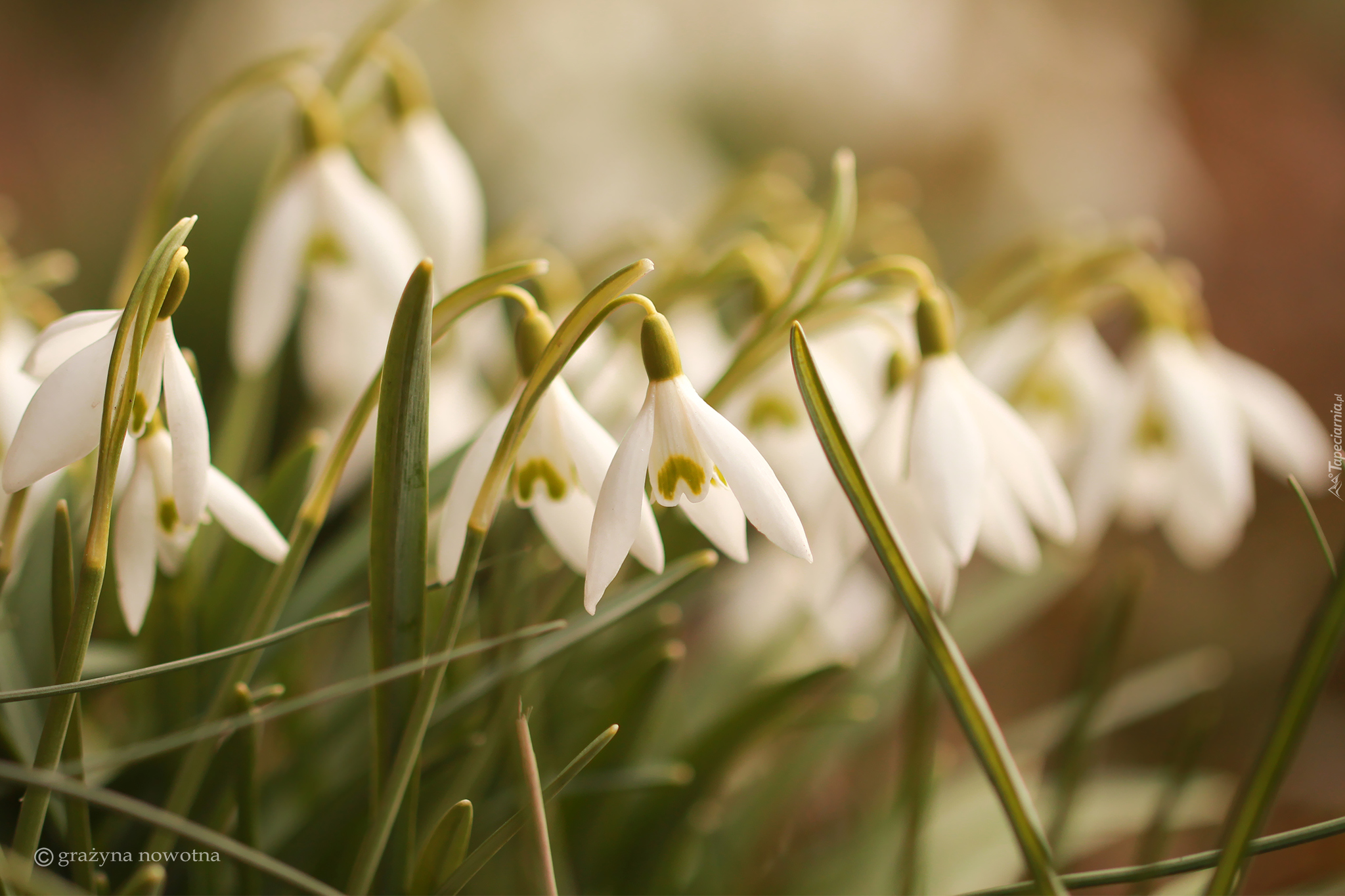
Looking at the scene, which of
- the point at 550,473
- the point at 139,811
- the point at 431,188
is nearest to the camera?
the point at 139,811

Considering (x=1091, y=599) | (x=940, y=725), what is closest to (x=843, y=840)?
(x=940, y=725)

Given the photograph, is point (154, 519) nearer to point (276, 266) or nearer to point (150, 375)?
point (150, 375)

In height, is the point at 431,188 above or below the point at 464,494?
above

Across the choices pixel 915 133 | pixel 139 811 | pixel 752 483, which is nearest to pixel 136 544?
pixel 139 811

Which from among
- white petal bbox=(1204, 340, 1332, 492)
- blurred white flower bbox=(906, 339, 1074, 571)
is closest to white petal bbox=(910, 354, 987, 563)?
blurred white flower bbox=(906, 339, 1074, 571)

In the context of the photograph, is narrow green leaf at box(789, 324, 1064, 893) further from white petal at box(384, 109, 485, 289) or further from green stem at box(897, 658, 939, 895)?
white petal at box(384, 109, 485, 289)
